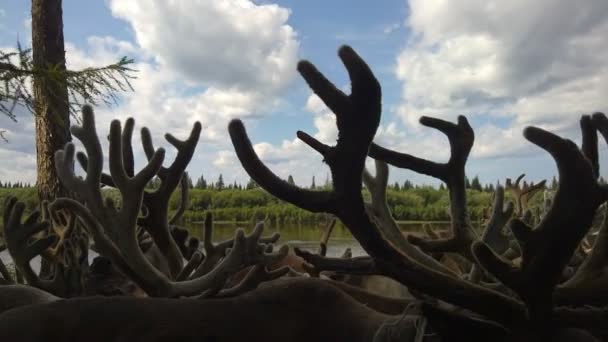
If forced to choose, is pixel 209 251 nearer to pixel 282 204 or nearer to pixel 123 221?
pixel 123 221

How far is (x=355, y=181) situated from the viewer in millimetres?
1894

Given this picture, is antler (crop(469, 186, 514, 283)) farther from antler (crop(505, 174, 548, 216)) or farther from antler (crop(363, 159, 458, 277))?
antler (crop(505, 174, 548, 216))

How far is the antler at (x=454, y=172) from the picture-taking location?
269cm

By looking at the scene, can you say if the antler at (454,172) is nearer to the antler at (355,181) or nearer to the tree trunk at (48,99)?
the antler at (355,181)

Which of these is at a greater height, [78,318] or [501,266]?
[501,266]

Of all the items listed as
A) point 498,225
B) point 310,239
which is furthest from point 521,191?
point 310,239

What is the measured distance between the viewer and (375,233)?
6.51ft

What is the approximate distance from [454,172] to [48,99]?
6.59 metres

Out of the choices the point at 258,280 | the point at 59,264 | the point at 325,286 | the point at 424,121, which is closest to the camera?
the point at 325,286

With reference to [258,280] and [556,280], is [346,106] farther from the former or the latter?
[258,280]

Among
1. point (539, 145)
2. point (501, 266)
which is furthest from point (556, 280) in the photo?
point (539, 145)

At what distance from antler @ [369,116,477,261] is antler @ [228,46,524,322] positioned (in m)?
0.73

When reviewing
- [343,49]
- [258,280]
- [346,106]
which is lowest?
[258,280]

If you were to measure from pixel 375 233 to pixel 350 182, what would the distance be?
211mm
